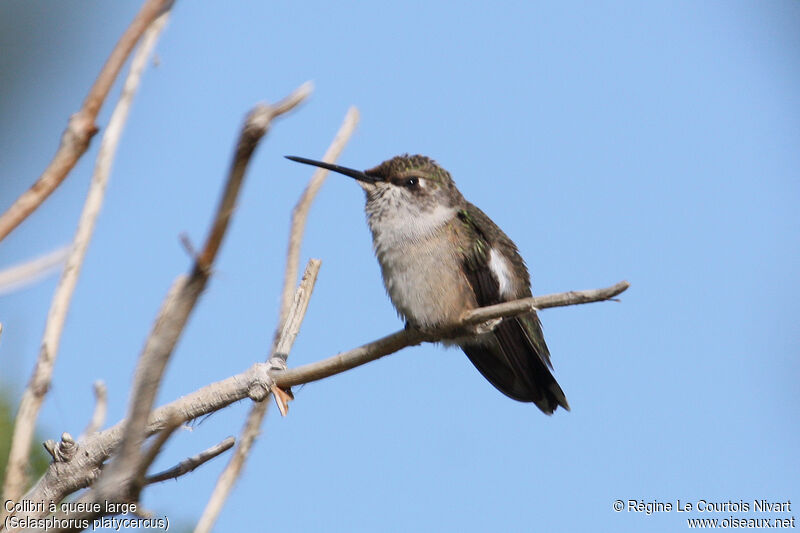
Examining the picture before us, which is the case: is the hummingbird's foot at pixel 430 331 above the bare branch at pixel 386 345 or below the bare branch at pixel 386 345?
above

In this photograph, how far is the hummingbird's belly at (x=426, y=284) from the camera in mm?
4277

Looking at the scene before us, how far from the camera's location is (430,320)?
13.9 ft

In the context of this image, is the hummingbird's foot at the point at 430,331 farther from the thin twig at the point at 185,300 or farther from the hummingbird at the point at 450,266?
the thin twig at the point at 185,300

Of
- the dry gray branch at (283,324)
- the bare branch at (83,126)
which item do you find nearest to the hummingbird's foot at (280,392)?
the dry gray branch at (283,324)

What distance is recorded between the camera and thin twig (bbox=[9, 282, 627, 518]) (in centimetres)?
190

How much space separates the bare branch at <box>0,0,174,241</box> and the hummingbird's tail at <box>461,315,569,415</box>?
11.4 ft

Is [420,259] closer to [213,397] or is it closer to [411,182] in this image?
[411,182]

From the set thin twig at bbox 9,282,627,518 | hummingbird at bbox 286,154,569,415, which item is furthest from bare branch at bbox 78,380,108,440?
hummingbird at bbox 286,154,569,415

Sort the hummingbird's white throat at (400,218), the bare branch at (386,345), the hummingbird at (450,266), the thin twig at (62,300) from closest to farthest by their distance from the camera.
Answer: the thin twig at (62,300) → the bare branch at (386,345) → the hummingbird at (450,266) → the hummingbird's white throat at (400,218)

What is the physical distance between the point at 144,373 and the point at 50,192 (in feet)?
1.68

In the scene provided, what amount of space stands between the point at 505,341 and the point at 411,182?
1.06 metres

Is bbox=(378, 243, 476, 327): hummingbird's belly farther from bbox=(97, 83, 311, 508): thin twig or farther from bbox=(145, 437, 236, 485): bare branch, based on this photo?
bbox=(97, 83, 311, 508): thin twig

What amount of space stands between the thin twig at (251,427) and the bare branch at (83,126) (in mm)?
744

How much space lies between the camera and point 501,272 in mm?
4840
